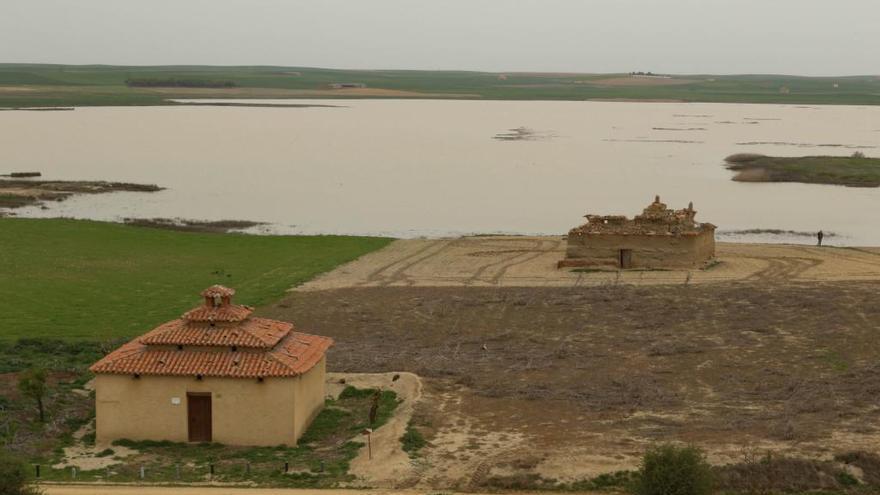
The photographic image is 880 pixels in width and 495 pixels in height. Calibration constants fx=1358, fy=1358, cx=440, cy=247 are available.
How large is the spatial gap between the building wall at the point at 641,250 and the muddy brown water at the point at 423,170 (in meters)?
16.4

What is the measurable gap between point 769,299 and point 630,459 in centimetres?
2116

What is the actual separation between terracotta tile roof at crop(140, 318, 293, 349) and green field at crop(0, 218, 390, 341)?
999 cm

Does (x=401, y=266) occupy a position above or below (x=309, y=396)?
below

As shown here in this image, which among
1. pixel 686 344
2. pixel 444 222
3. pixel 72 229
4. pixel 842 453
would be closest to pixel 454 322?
pixel 686 344

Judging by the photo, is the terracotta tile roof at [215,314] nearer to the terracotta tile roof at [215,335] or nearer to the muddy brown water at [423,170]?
the terracotta tile roof at [215,335]

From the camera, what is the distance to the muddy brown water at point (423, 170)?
256 feet

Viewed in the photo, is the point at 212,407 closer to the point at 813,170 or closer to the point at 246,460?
the point at 246,460

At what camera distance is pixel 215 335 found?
98.5 ft

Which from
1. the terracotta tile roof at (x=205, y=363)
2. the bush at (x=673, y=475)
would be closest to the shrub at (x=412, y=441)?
the terracotta tile roof at (x=205, y=363)

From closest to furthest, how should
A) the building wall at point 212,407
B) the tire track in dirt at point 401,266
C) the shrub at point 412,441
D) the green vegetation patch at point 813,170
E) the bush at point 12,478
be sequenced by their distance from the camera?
the bush at point 12,478
the shrub at point 412,441
the building wall at point 212,407
the tire track in dirt at point 401,266
the green vegetation patch at point 813,170

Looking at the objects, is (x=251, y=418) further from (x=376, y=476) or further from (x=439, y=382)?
(x=439, y=382)

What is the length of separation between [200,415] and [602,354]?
43.2 ft

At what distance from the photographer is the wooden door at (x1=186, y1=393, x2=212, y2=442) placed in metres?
29.3

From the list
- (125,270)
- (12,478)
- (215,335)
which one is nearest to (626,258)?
(125,270)
